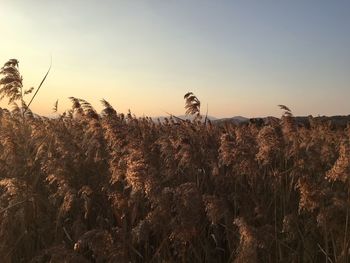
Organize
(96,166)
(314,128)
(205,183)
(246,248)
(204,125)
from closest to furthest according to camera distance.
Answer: (246,248)
(205,183)
(96,166)
(204,125)
(314,128)

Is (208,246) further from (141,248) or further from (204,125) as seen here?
(204,125)

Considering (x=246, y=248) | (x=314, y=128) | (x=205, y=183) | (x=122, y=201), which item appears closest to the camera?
(x=246, y=248)

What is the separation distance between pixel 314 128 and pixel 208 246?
18.3ft

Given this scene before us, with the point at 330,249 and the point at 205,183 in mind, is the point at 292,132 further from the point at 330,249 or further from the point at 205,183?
the point at 330,249

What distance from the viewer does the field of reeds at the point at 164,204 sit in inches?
123

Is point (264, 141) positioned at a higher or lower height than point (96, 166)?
higher

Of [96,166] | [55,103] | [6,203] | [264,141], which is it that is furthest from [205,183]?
[55,103]

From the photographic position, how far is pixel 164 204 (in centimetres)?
315

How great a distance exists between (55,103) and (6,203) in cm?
564

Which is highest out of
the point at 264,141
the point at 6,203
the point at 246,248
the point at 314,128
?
the point at 314,128

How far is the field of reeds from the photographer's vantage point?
Answer: 10.3 feet

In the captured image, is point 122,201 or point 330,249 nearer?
point 122,201

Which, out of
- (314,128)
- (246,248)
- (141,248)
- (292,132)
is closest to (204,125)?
(314,128)

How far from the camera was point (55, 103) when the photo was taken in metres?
9.87
